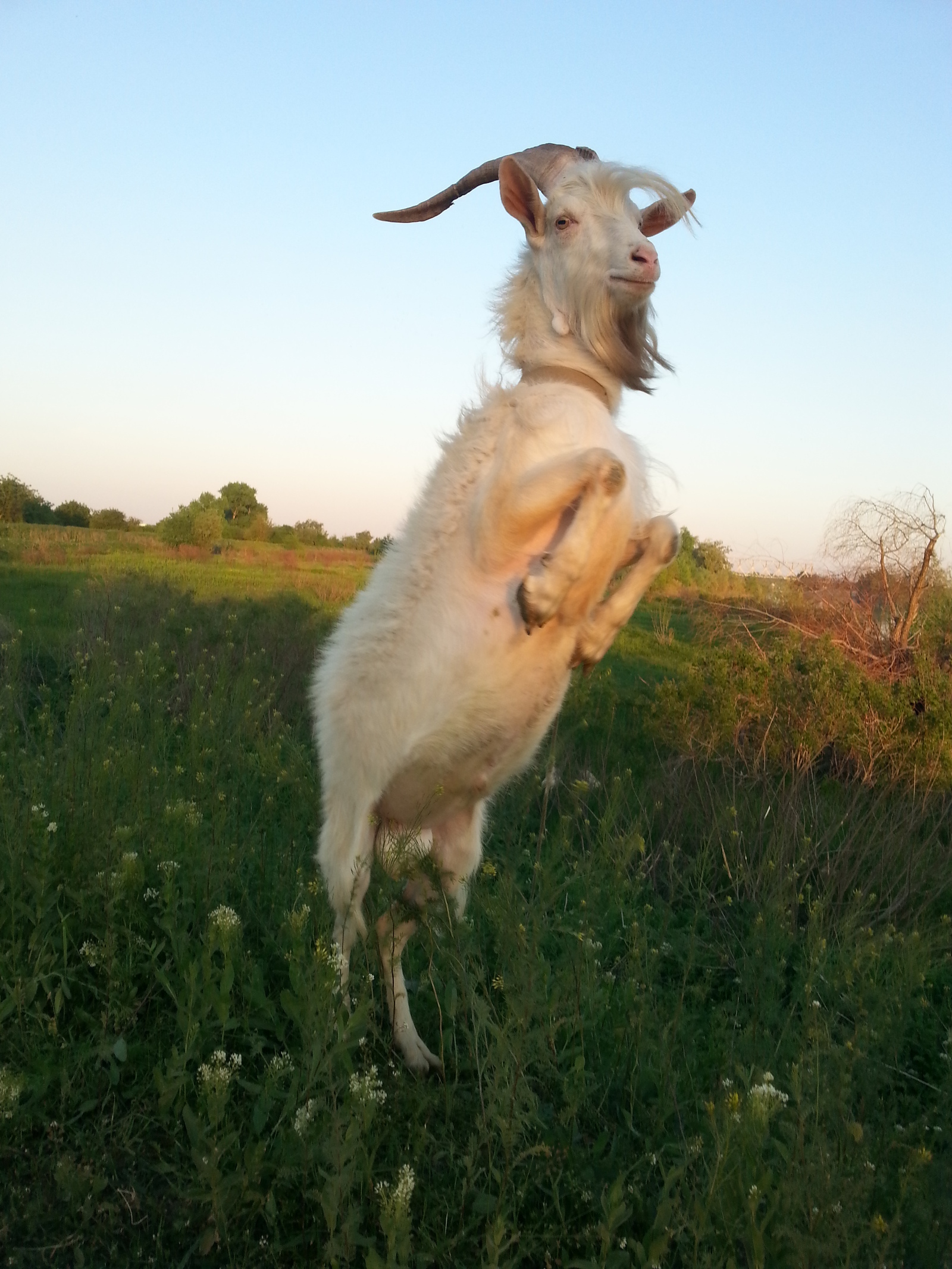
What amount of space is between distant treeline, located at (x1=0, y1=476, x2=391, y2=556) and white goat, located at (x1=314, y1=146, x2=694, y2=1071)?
18369 mm

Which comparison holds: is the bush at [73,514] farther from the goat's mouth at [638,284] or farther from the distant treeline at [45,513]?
the goat's mouth at [638,284]

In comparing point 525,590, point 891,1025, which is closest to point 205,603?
point 525,590

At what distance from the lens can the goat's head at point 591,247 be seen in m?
3.54

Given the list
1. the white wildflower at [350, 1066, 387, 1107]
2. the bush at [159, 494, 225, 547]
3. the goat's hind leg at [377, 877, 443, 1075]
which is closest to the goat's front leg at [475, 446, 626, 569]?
the goat's hind leg at [377, 877, 443, 1075]

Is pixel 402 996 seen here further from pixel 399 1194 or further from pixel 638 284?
pixel 638 284

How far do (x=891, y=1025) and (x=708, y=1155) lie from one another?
68 centimetres

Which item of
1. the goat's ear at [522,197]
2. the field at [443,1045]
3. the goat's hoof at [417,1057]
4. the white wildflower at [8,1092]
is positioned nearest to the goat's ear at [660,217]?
the goat's ear at [522,197]

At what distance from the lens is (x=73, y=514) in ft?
175

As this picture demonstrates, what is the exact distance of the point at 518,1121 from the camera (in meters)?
2.63

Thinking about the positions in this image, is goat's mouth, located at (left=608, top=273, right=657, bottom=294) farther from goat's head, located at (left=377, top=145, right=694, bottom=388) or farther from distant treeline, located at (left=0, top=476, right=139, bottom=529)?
distant treeline, located at (left=0, top=476, right=139, bottom=529)

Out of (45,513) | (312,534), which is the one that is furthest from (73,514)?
(312,534)

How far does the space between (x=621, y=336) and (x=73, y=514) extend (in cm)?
5490

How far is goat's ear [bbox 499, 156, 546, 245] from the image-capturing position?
148 inches

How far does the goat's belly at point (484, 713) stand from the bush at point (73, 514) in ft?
169
